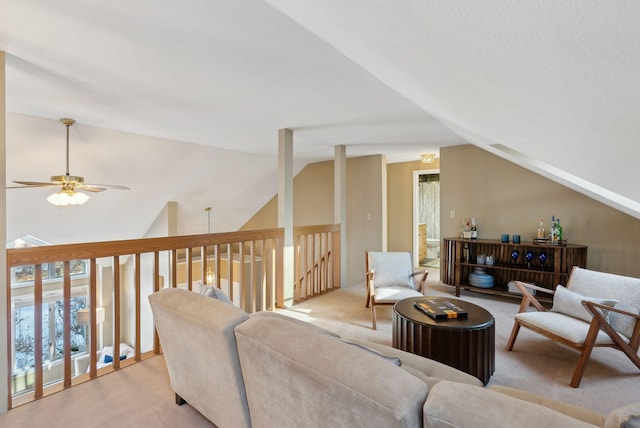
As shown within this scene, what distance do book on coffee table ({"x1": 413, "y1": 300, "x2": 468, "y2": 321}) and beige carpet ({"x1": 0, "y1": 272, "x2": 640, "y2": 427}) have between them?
509 millimetres

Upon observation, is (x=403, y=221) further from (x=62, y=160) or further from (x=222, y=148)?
(x=62, y=160)

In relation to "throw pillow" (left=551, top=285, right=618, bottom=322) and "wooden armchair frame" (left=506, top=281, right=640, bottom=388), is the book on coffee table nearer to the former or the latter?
"wooden armchair frame" (left=506, top=281, right=640, bottom=388)

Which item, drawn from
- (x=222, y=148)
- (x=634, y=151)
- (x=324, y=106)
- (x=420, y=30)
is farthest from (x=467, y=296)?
(x=222, y=148)

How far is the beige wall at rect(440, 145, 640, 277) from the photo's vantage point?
3760mm

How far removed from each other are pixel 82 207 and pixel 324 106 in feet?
14.5

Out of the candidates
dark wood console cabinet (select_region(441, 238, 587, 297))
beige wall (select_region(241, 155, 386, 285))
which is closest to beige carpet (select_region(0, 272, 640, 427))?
dark wood console cabinet (select_region(441, 238, 587, 297))

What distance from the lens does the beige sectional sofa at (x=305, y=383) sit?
751 mm

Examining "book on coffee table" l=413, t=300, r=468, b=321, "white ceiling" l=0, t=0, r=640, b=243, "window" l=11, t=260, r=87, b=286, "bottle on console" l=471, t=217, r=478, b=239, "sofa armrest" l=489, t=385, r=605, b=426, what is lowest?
"window" l=11, t=260, r=87, b=286

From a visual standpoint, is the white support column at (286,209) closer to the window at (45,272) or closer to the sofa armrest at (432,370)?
the sofa armrest at (432,370)

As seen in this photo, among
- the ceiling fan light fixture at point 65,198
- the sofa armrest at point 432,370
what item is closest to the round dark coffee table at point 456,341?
the sofa armrest at point 432,370

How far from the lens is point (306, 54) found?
2.04 metres

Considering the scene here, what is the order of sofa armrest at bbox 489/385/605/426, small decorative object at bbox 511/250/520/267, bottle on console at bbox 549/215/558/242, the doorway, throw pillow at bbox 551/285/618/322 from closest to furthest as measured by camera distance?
sofa armrest at bbox 489/385/605/426 → throw pillow at bbox 551/285/618/322 → bottle on console at bbox 549/215/558/242 → small decorative object at bbox 511/250/520/267 → the doorway

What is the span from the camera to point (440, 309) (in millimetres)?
2359

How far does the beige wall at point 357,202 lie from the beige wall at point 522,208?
1151 mm
